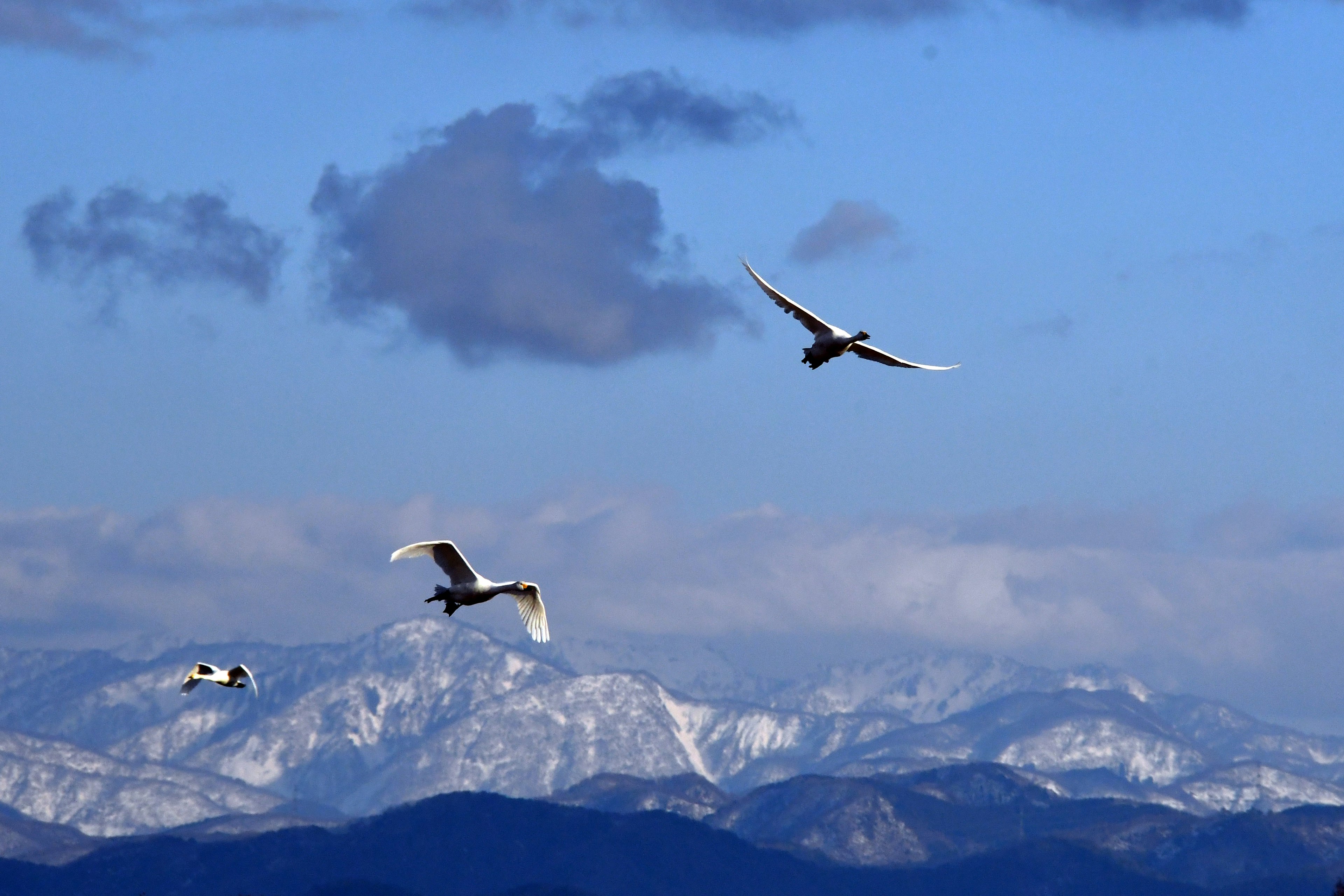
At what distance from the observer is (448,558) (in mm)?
111375

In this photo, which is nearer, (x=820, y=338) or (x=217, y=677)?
(x=820, y=338)

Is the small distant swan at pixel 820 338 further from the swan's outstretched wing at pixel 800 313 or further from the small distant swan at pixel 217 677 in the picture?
the small distant swan at pixel 217 677

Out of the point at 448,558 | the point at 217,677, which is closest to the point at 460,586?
the point at 448,558

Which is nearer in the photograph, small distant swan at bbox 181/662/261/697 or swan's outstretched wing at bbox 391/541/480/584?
swan's outstretched wing at bbox 391/541/480/584

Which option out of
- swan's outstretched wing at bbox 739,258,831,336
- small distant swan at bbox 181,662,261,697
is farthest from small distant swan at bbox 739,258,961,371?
small distant swan at bbox 181,662,261,697

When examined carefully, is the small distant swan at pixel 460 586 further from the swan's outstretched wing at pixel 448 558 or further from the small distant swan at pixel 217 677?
the small distant swan at pixel 217 677

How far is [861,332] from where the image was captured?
11256 centimetres

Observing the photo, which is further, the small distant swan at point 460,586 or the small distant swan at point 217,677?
the small distant swan at point 217,677

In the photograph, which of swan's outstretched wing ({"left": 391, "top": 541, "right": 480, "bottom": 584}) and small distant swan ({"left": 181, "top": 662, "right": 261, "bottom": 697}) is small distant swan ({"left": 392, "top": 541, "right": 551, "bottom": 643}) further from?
→ small distant swan ({"left": 181, "top": 662, "right": 261, "bottom": 697})

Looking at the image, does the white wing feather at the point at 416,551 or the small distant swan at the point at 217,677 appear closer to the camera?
the white wing feather at the point at 416,551

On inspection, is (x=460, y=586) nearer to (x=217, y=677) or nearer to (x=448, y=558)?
(x=448, y=558)

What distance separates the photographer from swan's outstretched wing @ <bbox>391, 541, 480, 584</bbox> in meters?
107

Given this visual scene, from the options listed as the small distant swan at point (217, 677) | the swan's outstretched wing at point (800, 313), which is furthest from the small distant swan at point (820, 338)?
the small distant swan at point (217, 677)

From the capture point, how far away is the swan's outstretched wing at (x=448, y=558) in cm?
10681
